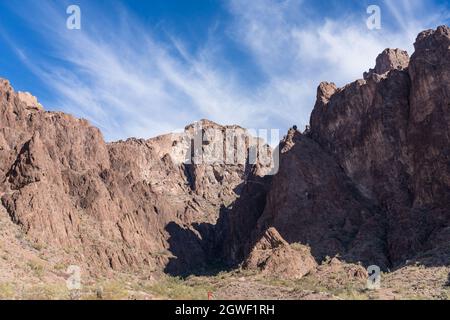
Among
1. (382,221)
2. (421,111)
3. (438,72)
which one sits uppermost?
(438,72)

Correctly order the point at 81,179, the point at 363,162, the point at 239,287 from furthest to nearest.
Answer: the point at 81,179 → the point at 363,162 → the point at 239,287

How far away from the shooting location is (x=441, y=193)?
58.4 meters

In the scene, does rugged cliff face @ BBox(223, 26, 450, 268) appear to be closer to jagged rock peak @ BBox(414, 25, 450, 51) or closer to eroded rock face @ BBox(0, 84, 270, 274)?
jagged rock peak @ BBox(414, 25, 450, 51)

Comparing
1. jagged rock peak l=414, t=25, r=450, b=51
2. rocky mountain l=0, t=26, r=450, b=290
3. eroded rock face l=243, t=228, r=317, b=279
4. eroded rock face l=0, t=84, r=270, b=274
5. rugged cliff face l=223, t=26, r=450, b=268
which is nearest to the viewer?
eroded rock face l=243, t=228, r=317, b=279

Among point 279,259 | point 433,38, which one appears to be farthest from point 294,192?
point 433,38

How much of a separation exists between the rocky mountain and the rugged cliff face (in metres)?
0.16

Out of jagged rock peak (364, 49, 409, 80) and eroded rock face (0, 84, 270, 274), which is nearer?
eroded rock face (0, 84, 270, 274)

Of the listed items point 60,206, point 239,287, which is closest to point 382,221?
point 239,287

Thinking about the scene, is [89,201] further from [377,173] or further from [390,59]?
[390,59]

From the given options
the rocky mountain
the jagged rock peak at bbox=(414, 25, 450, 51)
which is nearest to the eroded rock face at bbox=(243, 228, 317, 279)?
the rocky mountain

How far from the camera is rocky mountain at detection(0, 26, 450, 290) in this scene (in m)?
58.0

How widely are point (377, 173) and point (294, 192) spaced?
1222cm
